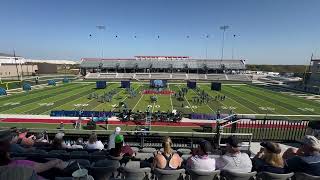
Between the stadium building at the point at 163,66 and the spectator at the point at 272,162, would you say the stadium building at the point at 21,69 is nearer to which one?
the stadium building at the point at 163,66

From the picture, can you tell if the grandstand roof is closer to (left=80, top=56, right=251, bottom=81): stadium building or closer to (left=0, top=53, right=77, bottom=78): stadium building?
(left=80, top=56, right=251, bottom=81): stadium building

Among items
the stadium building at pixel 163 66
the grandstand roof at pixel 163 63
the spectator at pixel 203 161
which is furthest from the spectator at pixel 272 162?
the grandstand roof at pixel 163 63

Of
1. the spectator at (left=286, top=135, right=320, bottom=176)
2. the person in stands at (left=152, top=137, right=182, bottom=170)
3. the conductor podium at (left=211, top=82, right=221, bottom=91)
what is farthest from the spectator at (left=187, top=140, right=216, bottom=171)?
the conductor podium at (left=211, top=82, right=221, bottom=91)

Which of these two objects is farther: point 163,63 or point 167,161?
point 163,63

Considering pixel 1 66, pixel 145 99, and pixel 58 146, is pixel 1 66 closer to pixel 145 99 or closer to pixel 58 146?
pixel 145 99

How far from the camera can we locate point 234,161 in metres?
5.49

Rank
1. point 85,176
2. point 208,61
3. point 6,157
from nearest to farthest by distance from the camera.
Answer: point 6,157
point 85,176
point 208,61

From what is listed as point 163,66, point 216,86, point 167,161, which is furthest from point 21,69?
point 167,161

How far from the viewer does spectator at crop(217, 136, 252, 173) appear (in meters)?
5.46

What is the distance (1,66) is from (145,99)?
2577 inches

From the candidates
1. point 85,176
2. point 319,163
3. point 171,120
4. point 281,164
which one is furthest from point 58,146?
point 171,120

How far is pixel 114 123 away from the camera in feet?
72.8

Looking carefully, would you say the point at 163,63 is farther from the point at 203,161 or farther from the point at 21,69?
the point at 203,161

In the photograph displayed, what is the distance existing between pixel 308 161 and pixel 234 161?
1497 millimetres
